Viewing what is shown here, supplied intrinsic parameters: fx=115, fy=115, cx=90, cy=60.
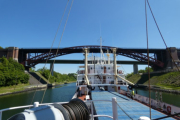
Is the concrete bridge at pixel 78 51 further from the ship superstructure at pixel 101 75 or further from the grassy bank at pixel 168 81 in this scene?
the ship superstructure at pixel 101 75

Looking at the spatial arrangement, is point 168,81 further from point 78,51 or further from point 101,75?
point 78,51

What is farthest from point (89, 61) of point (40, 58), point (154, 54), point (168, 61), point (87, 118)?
point (154, 54)

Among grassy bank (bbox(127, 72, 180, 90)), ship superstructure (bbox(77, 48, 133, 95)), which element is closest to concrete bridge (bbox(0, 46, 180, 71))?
grassy bank (bbox(127, 72, 180, 90))

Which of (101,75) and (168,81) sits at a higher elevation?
(101,75)

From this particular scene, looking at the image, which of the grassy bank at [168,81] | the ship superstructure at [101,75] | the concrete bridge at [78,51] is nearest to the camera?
the ship superstructure at [101,75]

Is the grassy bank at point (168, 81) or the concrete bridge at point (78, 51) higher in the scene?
the concrete bridge at point (78, 51)

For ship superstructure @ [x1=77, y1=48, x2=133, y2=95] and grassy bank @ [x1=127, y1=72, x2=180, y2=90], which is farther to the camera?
grassy bank @ [x1=127, y1=72, x2=180, y2=90]

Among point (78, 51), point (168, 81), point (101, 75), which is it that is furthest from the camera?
point (78, 51)

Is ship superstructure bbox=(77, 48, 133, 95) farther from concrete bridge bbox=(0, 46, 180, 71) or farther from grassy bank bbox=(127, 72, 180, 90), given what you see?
concrete bridge bbox=(0, 46, 180, 71)

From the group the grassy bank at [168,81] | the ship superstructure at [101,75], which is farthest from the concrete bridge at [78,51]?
the ship superstructure at [101,75]

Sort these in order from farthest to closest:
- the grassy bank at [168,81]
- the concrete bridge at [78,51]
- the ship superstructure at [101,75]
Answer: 1. the concrete bridge at [78,51]
2. the grassy bank at [168,81]
3. the ship superstructure at [101,75]

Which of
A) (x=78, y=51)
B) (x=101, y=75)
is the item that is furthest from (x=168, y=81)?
(x=78, y=51)

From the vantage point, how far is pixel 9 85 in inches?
1412

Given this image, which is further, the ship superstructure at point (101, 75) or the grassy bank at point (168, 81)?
the grassy bank at point (168, 81)
